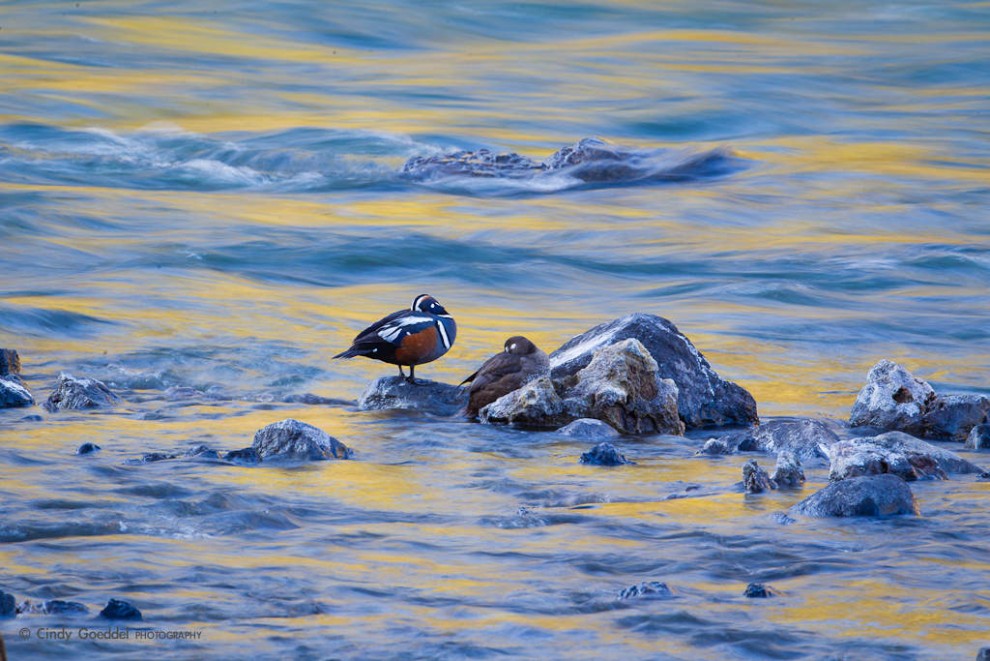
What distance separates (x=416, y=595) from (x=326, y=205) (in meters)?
16.0

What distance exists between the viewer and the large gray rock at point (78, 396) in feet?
25.3

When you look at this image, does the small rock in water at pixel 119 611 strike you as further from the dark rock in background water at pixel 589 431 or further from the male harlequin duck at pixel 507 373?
the male harlequin duck at pixel 507 373

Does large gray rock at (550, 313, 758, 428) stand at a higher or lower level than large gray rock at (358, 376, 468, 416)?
higher

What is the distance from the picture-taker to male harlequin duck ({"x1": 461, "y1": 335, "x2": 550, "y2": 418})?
7.77m

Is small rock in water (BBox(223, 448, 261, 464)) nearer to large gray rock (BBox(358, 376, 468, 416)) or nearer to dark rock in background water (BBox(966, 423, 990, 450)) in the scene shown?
large gray rock (BBox(358, 376, 468, 416))

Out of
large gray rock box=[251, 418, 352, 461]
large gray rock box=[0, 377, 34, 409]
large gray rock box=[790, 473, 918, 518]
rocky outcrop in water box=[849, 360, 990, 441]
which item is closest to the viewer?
large gray rock box=[790, 473, 918, 518]

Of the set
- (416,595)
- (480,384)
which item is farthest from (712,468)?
(416,595)

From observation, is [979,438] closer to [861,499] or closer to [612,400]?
[612,400]

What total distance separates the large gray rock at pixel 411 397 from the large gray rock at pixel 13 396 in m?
1.84

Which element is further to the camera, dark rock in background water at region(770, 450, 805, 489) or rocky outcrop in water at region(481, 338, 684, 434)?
rocky outcrop in water at region(481, 338, 684, 434)

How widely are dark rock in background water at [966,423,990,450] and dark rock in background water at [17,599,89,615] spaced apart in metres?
4.64

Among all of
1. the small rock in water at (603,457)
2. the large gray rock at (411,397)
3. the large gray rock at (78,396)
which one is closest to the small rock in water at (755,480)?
the small rock in water at (603,457)

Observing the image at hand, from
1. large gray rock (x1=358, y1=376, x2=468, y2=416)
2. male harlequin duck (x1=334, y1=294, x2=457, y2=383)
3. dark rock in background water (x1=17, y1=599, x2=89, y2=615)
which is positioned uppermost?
male harlequin duck (x1=334, y1=294, x2=457, y2=383)

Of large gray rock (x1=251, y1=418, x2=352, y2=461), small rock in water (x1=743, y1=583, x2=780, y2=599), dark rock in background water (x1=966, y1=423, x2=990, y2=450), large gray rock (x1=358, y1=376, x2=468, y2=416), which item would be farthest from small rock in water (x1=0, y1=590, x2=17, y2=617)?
dark rock in background water (x1=966, y1=423, x2=990, y2=450)
